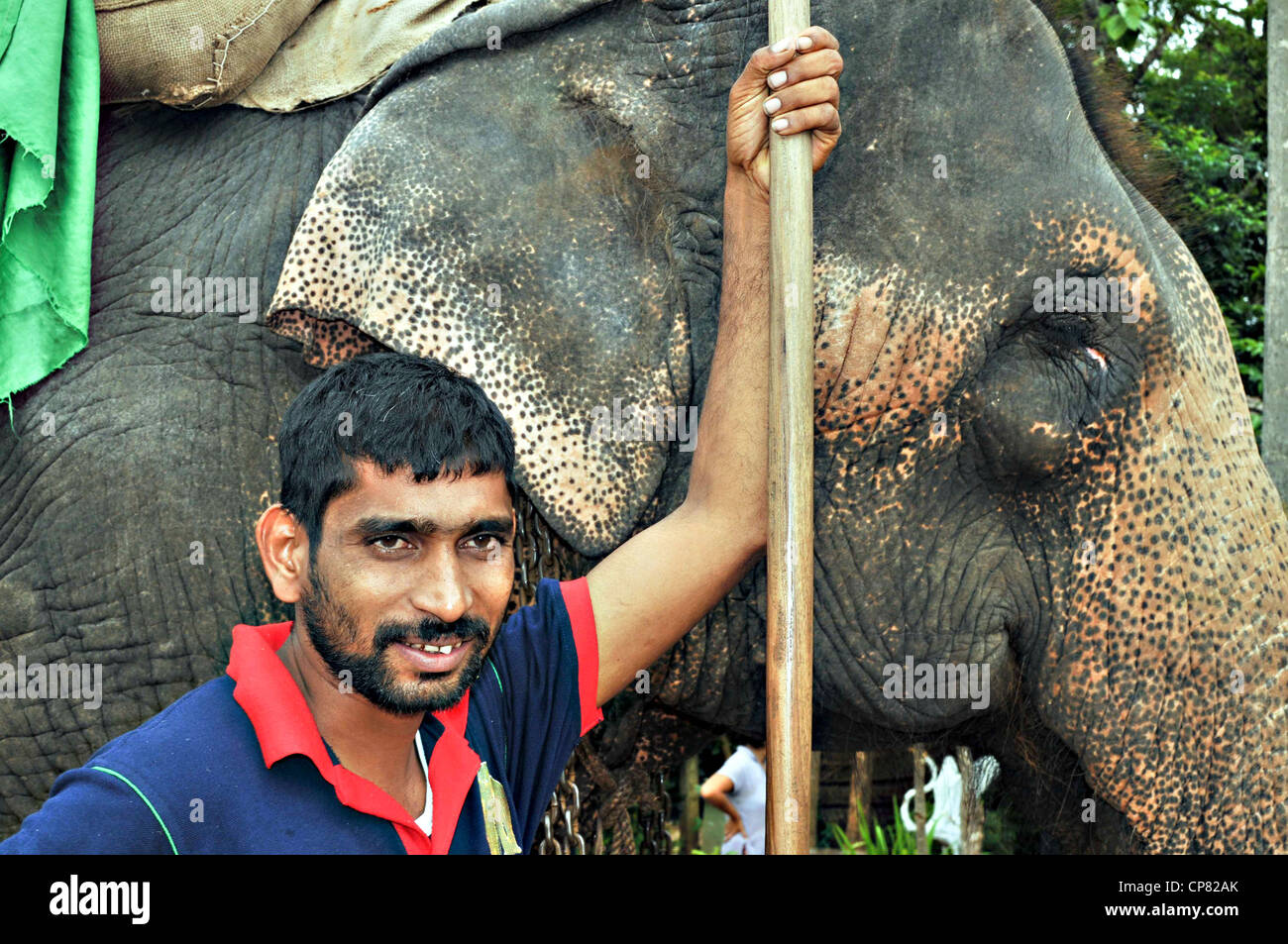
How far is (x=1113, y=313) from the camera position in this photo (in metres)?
2.15

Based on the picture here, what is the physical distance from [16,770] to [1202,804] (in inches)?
74.4

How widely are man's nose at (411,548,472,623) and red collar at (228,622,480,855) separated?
0.15m

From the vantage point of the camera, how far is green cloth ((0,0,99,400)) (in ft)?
7.29

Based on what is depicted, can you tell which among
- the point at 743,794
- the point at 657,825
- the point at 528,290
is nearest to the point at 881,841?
the point at 743,794

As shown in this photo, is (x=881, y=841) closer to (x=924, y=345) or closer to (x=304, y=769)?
(x=924, y=345)

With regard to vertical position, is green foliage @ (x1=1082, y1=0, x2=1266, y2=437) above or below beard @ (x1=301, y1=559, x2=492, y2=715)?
above

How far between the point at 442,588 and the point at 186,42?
53.0 inches

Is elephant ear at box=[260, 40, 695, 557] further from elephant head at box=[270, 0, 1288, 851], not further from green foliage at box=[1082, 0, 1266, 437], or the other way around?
green foliage at box=[1082, 0, 1266, 437]

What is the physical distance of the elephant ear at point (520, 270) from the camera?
2166 mm

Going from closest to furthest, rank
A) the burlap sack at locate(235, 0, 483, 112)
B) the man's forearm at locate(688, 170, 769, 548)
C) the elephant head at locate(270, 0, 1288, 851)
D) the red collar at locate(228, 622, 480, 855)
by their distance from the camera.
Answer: the red collar at locate(228, 622, 480, 855) < the man's forearm at locate(688, 170, 769, 548) < the elephant head at locate(270, 0, 1288, 851) < the burlap sack at locate(235, 0, 483, 112)

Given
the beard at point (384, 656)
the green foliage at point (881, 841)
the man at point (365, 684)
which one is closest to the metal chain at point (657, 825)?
the man at point (365, 684)

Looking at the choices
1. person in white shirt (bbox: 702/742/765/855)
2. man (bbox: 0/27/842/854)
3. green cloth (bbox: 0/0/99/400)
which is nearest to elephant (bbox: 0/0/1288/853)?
green cloth (bbox: 0/0/99/400)
